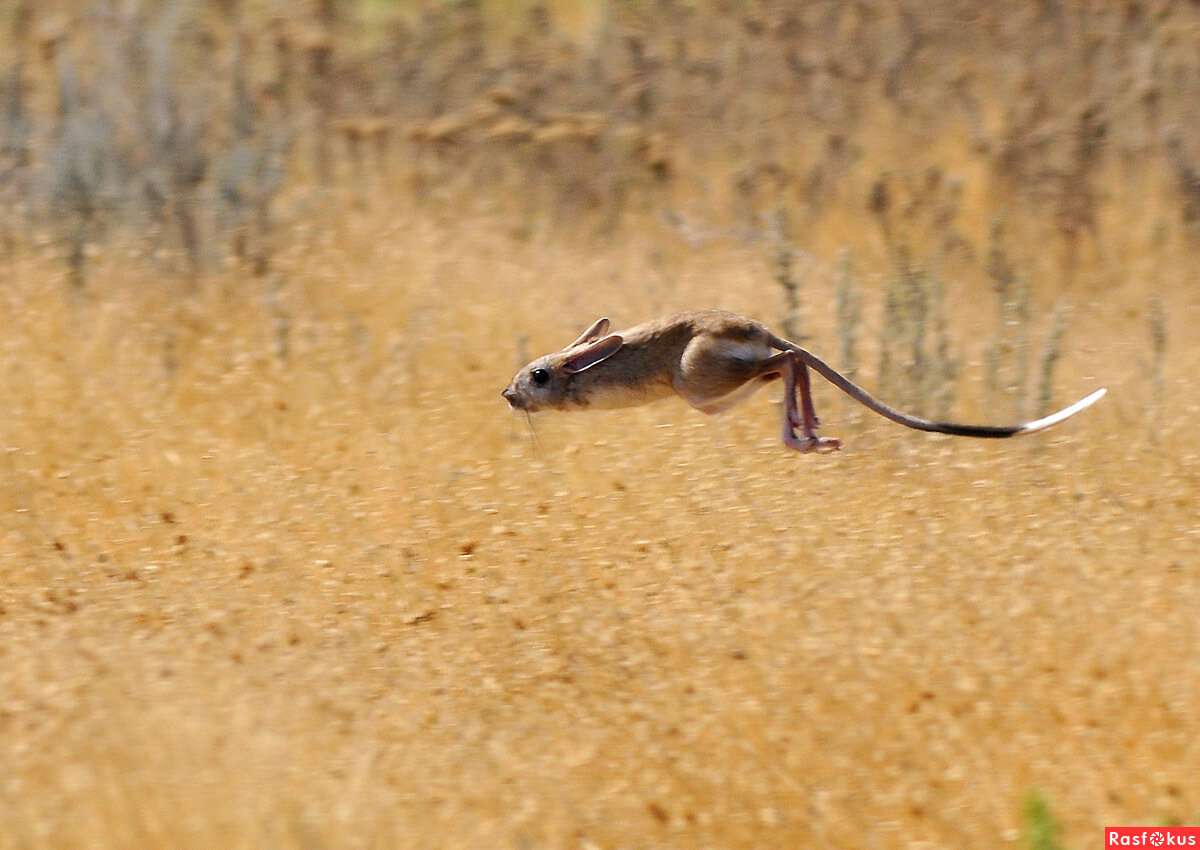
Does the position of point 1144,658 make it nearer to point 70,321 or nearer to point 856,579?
point 856,579

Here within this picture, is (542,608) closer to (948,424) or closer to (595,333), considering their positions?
(595,333)

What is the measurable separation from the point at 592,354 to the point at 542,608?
1480 mm

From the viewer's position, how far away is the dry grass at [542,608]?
5.32 meters

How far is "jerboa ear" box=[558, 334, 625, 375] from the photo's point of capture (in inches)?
207

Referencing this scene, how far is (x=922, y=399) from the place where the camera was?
8.09 m

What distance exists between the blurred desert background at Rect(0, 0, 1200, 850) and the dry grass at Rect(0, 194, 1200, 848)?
0.02 metres

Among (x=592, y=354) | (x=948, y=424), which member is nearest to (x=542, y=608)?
(x=592, y=354)

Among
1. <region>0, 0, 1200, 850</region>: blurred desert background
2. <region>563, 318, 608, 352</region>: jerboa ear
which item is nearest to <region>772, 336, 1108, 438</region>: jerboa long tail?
<region>563, 318, 608, 352</region>: jerboa ear

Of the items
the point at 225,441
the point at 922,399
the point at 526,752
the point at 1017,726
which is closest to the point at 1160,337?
the point at 922,399

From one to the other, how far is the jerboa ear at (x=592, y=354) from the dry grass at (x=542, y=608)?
1.27 meters

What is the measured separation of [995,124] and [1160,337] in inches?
149

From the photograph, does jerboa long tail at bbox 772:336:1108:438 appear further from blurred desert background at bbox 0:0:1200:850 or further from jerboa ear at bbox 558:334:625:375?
blurred desert background at bbox 0:0:1200:850

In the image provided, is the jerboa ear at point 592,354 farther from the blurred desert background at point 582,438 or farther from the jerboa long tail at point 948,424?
the blurred desert background at point 582,438

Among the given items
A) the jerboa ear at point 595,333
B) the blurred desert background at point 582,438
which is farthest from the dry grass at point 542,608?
the jerboa ear at point 595,333
